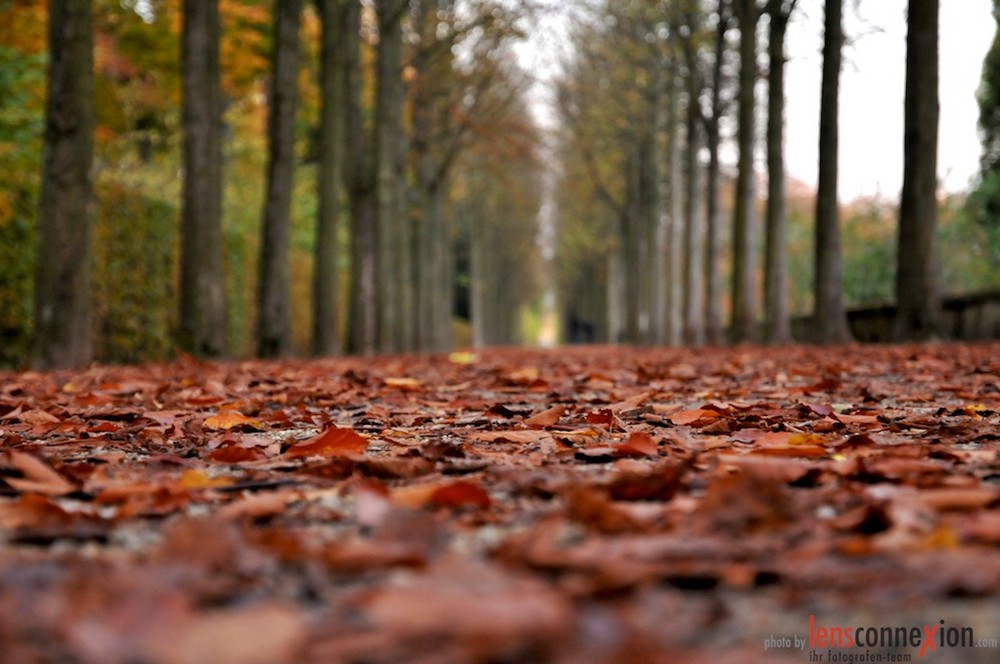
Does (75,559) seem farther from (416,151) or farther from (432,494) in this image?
(416,151)

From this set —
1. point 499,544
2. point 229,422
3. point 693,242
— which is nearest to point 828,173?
point 693,242

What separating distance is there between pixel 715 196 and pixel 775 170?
458 centimetres

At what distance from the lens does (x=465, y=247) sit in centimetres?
4475

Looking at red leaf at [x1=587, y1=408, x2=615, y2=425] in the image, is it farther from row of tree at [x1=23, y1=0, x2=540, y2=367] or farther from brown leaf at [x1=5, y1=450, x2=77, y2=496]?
row of tree at [x1=23, y1=0, x2=540, y2=367]

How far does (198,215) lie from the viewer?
10211 millimetres

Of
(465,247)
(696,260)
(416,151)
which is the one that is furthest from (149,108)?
(465,247)

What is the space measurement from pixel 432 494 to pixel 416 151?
67.4ft

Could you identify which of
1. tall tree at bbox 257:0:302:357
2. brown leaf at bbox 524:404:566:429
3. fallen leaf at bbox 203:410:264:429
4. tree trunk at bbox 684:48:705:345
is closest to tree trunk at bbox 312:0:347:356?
tall tree at bbox 257:0:302:357

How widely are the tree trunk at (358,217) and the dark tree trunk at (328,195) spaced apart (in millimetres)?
911

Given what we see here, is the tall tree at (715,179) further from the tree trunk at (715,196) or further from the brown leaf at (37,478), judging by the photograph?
the brown leaf at (37,478)

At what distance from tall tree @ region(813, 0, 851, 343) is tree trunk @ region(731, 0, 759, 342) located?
2996 millimetres

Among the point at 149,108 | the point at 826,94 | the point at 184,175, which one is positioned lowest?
the point at 184,175

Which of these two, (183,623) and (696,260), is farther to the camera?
(696,260)

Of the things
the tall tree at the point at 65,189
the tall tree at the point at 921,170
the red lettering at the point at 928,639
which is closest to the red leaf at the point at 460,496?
the red lettering at the point at 928,639
